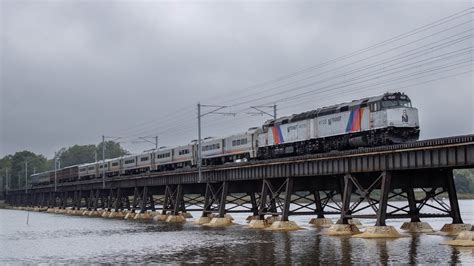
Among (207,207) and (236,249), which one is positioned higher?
(207,207)

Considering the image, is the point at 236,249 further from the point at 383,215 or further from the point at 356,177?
the point at 356,177

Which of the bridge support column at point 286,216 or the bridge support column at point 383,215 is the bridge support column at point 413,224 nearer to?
the bridge support column at point 383,215


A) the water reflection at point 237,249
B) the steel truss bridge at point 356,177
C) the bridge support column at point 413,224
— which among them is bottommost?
the water reflection at point 237,249

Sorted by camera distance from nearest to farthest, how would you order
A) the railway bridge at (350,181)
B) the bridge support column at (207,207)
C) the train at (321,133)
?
the railway bridge at (350,181) → the train at (321,133) → the bridge support column at (207,207)

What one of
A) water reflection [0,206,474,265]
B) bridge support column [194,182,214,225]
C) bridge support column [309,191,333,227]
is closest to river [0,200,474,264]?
water reflection [0,206,474,265]

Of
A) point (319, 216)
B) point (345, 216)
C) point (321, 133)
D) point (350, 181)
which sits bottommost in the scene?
point (319, 216)

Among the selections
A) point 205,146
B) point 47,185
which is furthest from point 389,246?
point 47,185

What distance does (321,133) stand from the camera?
5784 cm

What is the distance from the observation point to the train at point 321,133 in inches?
1976

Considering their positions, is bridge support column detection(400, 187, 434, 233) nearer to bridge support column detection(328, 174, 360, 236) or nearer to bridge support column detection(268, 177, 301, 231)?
bridge support column detection(328, 174, 360, 236)

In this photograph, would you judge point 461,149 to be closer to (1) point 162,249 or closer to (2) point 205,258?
(2) point 205,258

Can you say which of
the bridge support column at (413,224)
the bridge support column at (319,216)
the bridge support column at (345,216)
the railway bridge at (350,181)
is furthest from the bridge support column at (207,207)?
the bridge support column at (413,224)

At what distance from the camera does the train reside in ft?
165

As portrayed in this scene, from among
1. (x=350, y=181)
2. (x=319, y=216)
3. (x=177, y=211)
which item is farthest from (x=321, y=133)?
(x=177, y=211)
